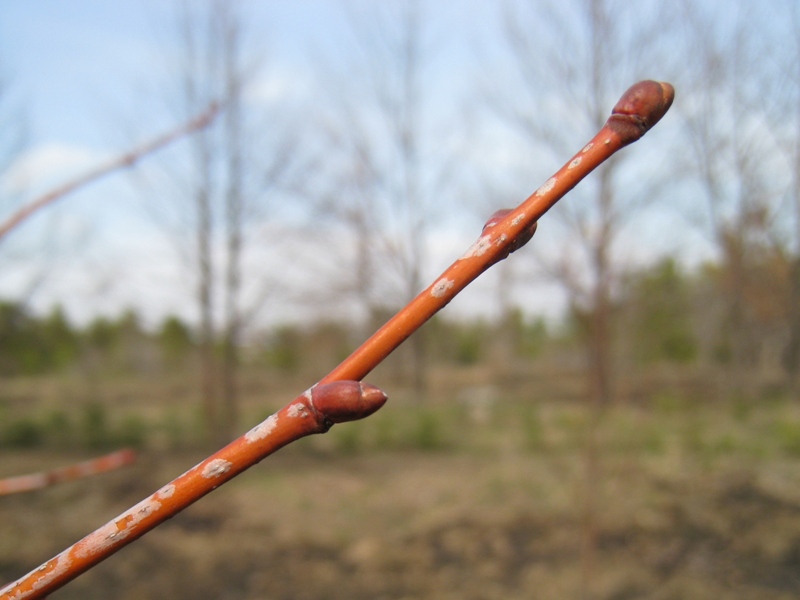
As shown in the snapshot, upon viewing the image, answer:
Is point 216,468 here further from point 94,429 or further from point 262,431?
point 94,429

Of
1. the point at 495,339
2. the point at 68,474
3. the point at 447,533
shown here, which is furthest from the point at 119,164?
the point at 495,339

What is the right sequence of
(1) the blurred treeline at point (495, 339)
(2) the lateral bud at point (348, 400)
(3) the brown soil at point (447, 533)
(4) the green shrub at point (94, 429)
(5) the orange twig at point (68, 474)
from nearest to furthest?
(2) the lateral bud at point (348, 400) → (5) the orange twig at point (68, 474) → (3) the brown soil at point (447, 533) → (1) the blurred treeline at point (495, 339) → (4) the green shrub at point (94, 429)

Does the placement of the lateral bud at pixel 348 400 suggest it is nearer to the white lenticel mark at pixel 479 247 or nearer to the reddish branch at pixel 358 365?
the reddish branch at pixel 358 365

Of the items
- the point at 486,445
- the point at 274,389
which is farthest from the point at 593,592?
the point at 274,389

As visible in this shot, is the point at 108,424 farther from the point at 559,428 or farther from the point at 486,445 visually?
the point at 559,428

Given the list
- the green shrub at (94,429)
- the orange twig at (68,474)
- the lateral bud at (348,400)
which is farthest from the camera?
the green shrub at (94,429)

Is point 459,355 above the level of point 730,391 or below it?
above

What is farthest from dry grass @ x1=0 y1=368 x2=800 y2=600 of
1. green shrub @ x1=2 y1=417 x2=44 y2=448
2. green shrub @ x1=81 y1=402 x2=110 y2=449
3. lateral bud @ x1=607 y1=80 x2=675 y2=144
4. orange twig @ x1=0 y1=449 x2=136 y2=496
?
lateral bud @ x1=607 y1=80 x2=675 y2=144

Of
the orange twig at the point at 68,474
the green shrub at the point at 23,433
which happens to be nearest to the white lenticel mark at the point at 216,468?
the orange twig at the point at 68,474
